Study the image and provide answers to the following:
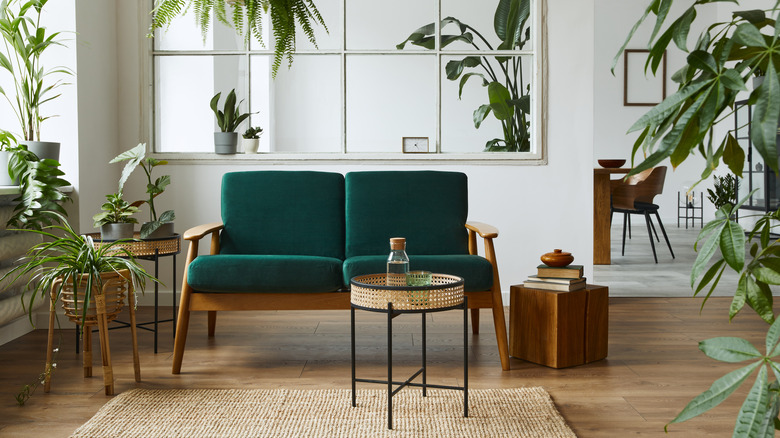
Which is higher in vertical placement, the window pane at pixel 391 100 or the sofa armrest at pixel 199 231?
the window pane at pixel 391 100

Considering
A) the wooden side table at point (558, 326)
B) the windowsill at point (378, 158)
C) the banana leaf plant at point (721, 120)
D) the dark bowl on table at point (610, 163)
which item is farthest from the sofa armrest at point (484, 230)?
the dark bowl on table at point (610, 163)

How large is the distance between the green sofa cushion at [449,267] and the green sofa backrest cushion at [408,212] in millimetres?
380

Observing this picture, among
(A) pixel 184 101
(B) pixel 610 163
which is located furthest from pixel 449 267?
(B) pixel 610 163

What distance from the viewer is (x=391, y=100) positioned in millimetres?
4559

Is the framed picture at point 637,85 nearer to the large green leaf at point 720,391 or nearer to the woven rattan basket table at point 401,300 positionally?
the woven rattan basket table at point 401,300

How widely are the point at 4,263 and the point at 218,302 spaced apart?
4.10ft

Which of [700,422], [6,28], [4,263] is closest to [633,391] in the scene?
[700,422]

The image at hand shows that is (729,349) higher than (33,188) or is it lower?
lower

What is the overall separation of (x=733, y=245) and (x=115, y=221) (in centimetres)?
301

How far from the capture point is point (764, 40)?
27.9 inches

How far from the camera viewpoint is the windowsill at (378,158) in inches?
177

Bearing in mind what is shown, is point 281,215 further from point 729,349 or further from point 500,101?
point 729,349

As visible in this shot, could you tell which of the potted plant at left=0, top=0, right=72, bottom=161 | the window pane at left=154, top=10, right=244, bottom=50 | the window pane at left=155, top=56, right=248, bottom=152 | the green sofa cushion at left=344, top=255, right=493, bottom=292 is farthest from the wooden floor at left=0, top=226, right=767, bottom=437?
the window pane at left=154, top=10, right=244, bottom=50

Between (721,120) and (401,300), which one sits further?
(401,300)
